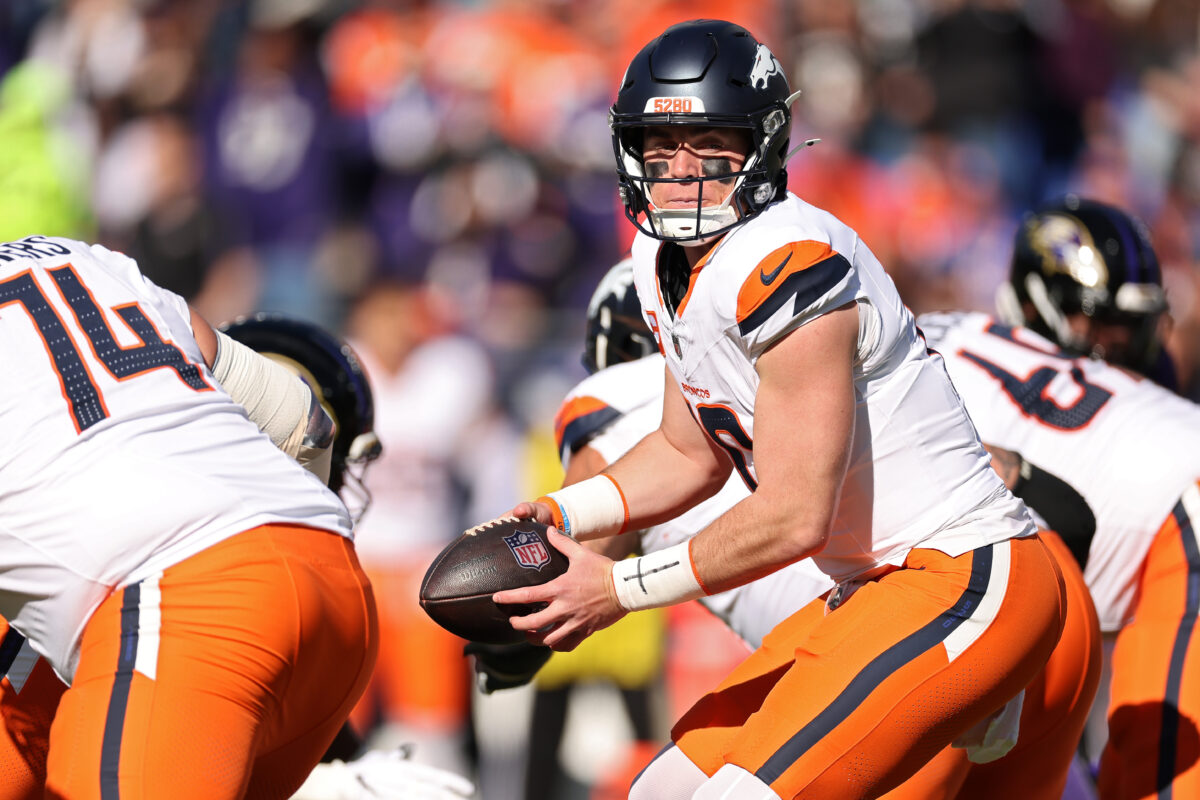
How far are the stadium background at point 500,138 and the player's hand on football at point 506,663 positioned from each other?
3281mm

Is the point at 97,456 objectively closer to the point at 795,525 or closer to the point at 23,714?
the point at 23,714

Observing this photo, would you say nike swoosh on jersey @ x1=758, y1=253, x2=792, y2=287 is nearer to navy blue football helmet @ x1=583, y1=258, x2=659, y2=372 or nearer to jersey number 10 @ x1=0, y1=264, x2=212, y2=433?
jersey number 10 @ x1=0, y1=264, x2=212, y2=433

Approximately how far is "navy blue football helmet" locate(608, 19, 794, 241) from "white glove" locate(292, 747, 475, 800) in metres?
1.38

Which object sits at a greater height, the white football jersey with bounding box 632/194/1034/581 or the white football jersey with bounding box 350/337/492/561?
the white football jersey with bounding box 632/194/1034/581

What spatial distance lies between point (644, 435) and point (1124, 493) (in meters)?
1.18

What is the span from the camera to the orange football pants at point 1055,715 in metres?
2.96

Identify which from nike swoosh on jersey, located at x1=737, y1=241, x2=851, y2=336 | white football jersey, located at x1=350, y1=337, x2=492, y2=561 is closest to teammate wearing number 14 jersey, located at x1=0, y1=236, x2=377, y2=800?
nike swoosh on jersey, located at x1=737, y1=241, x2=851, y2=336

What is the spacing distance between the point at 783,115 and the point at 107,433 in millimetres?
1367

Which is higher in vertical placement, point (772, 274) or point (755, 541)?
point (772, 274)

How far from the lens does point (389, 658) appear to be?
609 centimetres

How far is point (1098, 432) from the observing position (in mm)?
3414

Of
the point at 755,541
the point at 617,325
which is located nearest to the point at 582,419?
the point at 617,325

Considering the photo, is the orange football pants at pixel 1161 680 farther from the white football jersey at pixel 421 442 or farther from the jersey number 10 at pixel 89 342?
the white football jersey at pixel 421 442

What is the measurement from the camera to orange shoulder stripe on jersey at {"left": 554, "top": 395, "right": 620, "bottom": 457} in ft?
11.6
